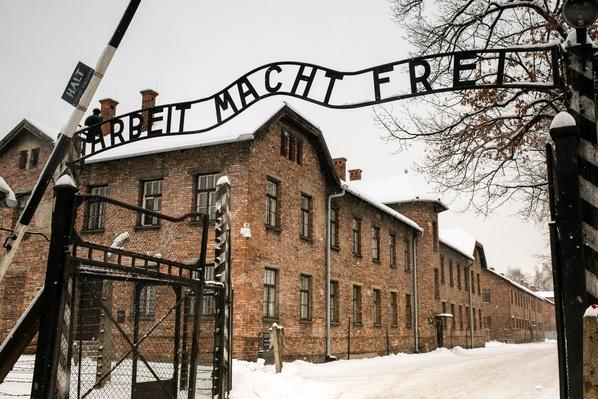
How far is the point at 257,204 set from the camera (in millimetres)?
17391

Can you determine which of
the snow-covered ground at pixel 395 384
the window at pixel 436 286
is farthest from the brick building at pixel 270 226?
the window at pixel 436 286

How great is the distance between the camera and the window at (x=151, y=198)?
61.5 ft

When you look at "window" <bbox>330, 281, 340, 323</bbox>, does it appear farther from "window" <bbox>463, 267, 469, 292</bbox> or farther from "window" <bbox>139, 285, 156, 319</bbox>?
"window" <bbox>463, 267, 469, 292</bbox>

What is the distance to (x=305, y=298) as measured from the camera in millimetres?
19969

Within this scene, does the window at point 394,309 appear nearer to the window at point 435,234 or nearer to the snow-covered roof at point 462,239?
the window at point 435,234

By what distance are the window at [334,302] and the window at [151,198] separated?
721 cm

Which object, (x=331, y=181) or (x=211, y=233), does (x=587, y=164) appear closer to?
(x=211, y=233)

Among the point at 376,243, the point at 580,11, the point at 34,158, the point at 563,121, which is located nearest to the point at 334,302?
the point at 376,243

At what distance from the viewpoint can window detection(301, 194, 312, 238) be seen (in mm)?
20359

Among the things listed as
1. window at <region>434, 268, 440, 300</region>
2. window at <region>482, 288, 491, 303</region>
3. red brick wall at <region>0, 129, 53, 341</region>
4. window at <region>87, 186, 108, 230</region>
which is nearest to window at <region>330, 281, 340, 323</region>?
window at <region>87, 186, 108, 230</region>

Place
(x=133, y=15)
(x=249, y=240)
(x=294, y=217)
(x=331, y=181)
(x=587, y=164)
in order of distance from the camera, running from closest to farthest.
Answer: (x=587, y=164)
(x=133, y=15)
(x=249, y=240)
(x=294, y=217)
(x=331, y=181)

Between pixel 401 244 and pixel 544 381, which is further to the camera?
pixel 401 244

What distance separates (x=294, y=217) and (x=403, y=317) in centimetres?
1184

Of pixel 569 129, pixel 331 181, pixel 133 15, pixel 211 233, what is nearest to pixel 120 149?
pixel 211 233
